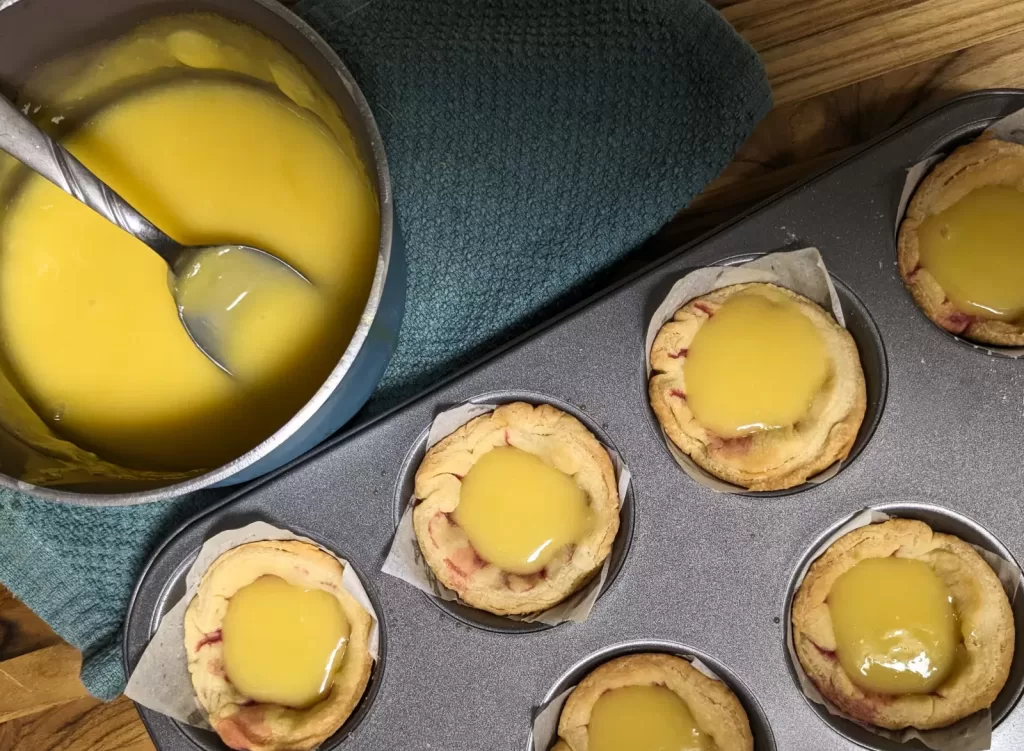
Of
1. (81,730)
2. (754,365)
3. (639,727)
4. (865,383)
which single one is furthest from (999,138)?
(81,730)

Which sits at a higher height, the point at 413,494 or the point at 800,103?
the point at 800,103

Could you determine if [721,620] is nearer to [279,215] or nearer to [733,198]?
[733,198]

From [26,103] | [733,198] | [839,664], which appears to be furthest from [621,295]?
[26,103]

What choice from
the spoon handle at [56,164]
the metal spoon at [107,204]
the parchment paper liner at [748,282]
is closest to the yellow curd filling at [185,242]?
the metal spoon at [107,204]

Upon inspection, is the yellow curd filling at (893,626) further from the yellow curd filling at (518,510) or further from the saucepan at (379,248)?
the saucepan at (379,248)

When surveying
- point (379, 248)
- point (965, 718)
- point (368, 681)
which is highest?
point (379, 248)

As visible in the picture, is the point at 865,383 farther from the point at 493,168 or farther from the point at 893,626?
the point at 493,168
